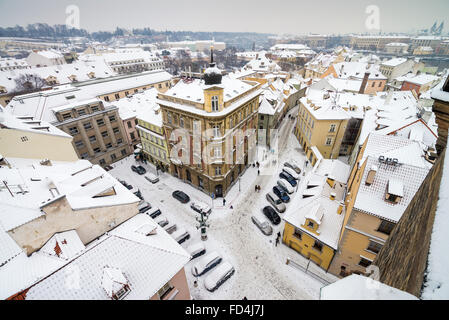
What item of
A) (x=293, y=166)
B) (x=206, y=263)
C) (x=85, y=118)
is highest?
(x=85, y=118)

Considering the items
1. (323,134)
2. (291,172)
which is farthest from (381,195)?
(323,134)

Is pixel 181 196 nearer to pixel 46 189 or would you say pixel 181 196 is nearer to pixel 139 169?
pixel 139 169

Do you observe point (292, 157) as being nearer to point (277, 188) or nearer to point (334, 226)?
point (277, 188)

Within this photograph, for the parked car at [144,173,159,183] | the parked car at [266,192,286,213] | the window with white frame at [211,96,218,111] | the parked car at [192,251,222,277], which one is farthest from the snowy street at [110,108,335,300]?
the window with white frame at [211,96,218,111]

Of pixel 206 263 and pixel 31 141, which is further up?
pixel 31 141
